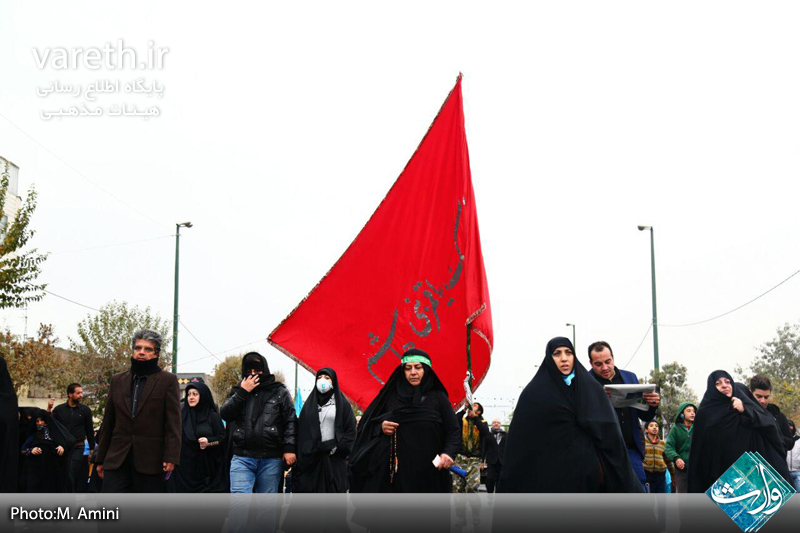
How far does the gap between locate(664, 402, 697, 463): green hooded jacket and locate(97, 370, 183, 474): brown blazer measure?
266 inches

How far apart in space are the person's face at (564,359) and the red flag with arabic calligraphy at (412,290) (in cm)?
268

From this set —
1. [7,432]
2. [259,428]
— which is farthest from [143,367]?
[259,428]

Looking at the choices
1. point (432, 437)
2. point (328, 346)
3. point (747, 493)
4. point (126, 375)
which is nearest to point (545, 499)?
point (747, 493)

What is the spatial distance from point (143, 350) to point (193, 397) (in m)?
3.20

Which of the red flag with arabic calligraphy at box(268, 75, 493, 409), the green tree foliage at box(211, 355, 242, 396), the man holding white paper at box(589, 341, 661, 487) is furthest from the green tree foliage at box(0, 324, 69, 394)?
the green tree foliage at box(211, 355, 242, 396)

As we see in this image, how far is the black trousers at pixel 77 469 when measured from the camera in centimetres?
1359

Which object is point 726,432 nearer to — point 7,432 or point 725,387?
point 725,387

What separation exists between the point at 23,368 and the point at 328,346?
15.2m

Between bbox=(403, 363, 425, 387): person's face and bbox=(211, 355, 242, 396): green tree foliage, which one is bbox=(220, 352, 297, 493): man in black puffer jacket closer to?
bbox=(403, 363, 425, 387): person's face

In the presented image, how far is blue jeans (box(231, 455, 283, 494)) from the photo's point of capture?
8.67 metres

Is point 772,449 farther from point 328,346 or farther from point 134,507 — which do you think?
point 134,507

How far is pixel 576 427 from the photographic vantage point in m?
6.47

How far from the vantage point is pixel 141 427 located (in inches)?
293

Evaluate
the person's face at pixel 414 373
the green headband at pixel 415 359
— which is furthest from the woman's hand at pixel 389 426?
the green headband at pixel 415 359
